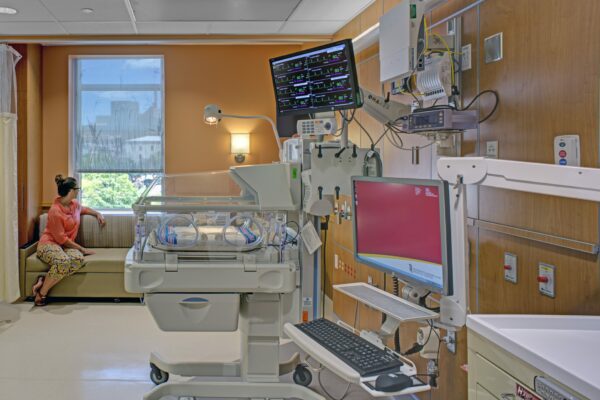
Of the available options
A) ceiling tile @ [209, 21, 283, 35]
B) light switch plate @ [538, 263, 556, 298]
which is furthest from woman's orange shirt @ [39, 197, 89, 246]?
light switch plate @ [538, 263, 556, 298]

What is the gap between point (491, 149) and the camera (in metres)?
2.42

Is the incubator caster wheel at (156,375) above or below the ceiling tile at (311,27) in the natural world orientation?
below

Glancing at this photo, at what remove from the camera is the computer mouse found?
69.1 inches

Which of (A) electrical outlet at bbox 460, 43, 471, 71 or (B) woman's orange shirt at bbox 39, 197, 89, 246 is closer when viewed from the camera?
(A) electrical outlet at bbox 460, 43, 471, 71

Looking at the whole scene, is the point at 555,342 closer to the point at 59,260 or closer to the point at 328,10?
the point at 328,10

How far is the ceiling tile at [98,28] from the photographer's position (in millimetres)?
5020

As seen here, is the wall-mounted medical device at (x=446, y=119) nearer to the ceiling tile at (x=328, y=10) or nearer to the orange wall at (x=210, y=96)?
the ceiling tile at (x=328, y=10)

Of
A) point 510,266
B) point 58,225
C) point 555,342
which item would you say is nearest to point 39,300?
point 58,225

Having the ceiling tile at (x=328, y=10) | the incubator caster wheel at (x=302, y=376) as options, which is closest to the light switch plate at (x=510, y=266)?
the incubator caster wheel at (x=302, y=376)

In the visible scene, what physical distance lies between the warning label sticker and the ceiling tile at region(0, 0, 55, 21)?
4.34 m

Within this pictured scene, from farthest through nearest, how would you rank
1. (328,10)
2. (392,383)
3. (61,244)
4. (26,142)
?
(26,142)
(61,244)
(328,10)
(392,383)

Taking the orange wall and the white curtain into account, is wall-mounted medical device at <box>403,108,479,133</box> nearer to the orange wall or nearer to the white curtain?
the orange wall

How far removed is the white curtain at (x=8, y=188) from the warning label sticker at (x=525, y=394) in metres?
4.98

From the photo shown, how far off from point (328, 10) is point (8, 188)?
11.1ft
